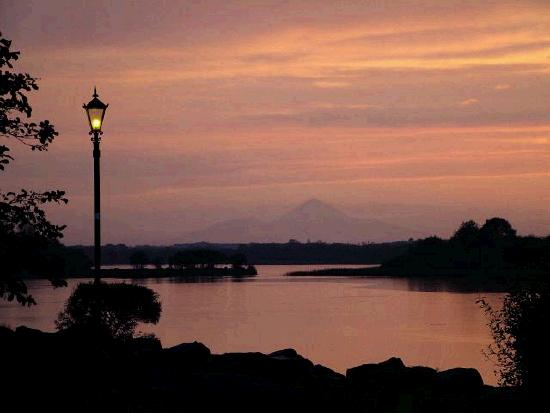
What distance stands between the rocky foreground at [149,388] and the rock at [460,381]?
1.44m

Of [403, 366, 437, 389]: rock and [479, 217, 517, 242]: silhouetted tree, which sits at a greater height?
[479, 217, 517, 242]: silhouetted tree

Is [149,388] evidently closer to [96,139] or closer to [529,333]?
[96,139]

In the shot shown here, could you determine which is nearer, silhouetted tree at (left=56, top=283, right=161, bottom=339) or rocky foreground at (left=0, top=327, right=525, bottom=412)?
rocky foreground at (left=0, top=327, right=525, bottom=412)

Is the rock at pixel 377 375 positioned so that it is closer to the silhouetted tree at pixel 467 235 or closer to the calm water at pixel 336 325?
the calm water at pixel 336 325

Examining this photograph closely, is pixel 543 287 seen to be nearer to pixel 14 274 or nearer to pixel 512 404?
pixel 512 404

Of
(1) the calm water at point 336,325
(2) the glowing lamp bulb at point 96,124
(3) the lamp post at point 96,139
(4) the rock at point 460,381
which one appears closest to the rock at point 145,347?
(3) the lamp post at point 96,139

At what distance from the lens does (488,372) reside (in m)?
42.5

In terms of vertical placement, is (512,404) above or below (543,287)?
below

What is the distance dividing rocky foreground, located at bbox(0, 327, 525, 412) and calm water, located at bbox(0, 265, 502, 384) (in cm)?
2080

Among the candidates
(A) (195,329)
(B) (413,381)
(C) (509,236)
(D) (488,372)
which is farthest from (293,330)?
(C) (509,236)

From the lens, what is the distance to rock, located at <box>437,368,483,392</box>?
2219cm

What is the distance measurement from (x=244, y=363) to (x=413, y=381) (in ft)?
13.5

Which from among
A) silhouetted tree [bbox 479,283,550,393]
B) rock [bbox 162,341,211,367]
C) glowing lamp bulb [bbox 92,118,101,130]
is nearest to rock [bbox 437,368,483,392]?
silhouetted tree [bbox 479,283,550,393]

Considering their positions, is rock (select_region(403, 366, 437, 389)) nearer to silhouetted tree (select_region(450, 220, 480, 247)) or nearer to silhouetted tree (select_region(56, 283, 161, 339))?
silhouetted tree (select_region(56, 283, 161, 339))
